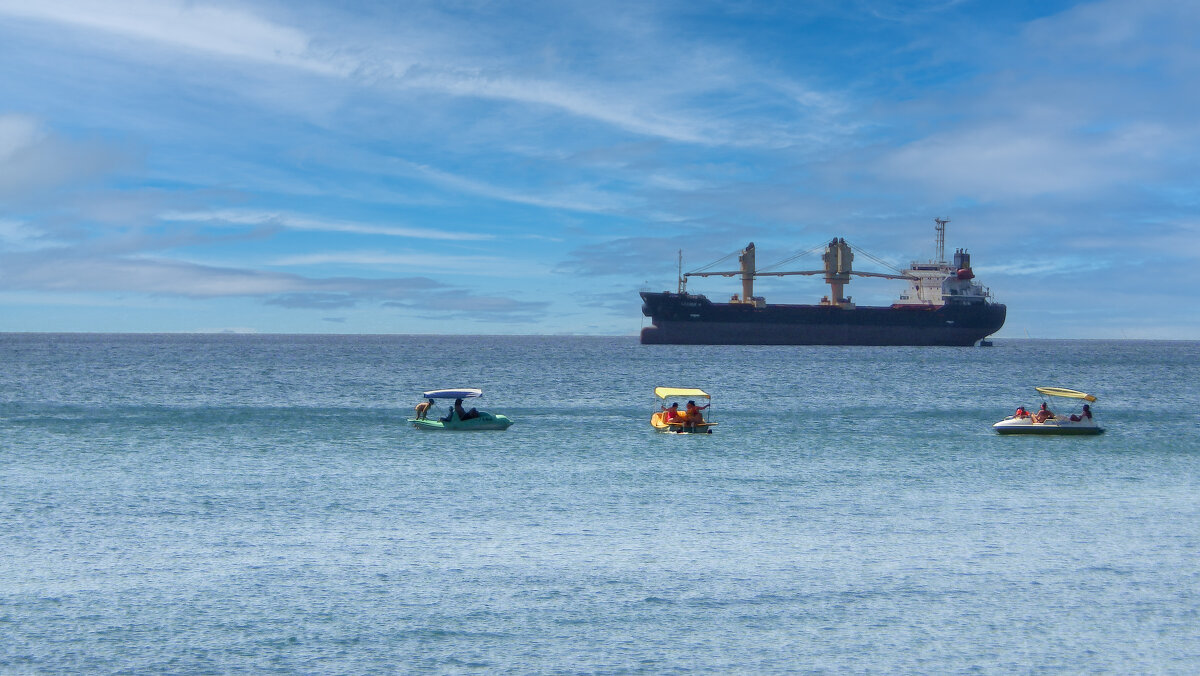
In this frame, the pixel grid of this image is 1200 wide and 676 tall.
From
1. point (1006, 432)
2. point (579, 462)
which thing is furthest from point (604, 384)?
point (579, 462)

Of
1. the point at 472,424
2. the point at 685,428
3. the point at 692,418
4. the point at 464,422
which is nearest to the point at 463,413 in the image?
the point at 464,422

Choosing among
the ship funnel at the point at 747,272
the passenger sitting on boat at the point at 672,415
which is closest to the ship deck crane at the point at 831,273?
the ship funnel at the point at 747,272

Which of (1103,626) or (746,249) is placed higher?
(746,249)

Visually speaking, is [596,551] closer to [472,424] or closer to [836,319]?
[472,424]

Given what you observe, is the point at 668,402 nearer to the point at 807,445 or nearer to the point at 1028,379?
the point at 807,445

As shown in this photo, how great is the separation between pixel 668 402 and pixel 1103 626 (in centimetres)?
4739

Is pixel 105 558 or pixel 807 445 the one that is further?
pixel 807 445

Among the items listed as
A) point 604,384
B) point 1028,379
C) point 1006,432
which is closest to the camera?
point 1006,432

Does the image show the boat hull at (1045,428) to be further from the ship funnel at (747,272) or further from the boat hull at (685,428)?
the ship funnel at (747,272)

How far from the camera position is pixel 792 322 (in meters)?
136

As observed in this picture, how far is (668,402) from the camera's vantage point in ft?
204

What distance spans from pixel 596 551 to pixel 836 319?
12216 cm

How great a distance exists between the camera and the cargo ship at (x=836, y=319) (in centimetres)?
13638

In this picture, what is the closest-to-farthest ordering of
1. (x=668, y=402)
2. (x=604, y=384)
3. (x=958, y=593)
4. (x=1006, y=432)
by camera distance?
(x=958, y=593)
(x=1006, y=432)
(x=668, y=402)
(x=604, y=384)
